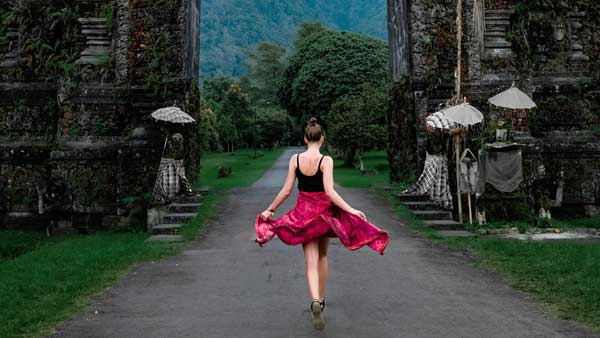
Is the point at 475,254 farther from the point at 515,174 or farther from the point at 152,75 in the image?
the point at 152,75

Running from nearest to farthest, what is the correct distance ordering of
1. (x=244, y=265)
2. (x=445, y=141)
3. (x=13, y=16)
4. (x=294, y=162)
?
1. (x=294, y=162)
2. (x=244, y=265)
3. (x=445, y=141)
4. (x=13, y=16)

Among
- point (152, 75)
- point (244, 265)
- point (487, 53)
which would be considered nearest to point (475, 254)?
point (244, 265)

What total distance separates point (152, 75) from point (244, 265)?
6.93 m

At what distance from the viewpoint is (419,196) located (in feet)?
40.7

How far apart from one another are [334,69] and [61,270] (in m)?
31.1

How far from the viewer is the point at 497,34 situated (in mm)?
14328

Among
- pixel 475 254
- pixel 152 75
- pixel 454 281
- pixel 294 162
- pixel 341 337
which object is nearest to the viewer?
pixel 341 337

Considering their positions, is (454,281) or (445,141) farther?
(445,141)

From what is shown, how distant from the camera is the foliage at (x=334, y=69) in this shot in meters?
37.1

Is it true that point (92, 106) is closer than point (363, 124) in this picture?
Yes

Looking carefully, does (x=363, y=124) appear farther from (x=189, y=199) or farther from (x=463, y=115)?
(x=463, y=115)

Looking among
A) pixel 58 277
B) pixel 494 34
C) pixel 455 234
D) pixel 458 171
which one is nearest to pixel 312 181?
pixel 58 277

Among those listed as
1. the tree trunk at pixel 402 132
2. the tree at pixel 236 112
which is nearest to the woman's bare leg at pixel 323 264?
the tree trunk at pixel 402 132

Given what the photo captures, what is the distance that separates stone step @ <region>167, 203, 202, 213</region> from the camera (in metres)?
11.6
